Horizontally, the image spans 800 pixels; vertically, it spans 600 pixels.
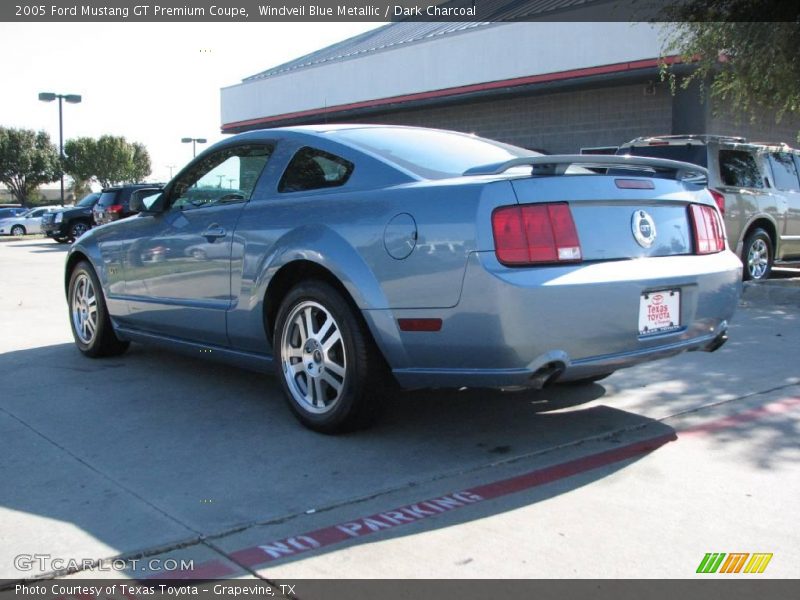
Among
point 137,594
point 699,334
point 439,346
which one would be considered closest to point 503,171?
point 439,346

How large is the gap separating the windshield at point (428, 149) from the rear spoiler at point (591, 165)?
0.94ft

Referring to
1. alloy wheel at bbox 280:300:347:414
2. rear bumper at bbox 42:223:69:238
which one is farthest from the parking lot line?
rear bumper at bbox 42:223:69:238

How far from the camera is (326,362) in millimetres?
4262

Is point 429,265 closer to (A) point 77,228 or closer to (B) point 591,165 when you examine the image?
(B) point 591,165

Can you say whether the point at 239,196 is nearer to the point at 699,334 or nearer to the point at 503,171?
the point at 503,171

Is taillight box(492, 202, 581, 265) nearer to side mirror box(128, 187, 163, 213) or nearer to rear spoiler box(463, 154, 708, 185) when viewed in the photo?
rear spoiler box(463, 154, 708, 185)

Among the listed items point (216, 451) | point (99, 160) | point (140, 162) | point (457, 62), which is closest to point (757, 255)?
point (216, 451)

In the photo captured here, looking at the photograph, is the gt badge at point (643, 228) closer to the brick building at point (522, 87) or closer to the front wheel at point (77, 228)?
the brick building at point (522, 87)

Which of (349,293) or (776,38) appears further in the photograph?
(776,38)

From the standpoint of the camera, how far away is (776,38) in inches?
396

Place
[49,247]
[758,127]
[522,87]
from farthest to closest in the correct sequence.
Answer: [49,247] → [522,87] → [758,127]

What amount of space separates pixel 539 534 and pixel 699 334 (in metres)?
1.66

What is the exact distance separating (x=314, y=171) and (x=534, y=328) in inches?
65.2

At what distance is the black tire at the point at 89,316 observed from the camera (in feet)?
20.4
